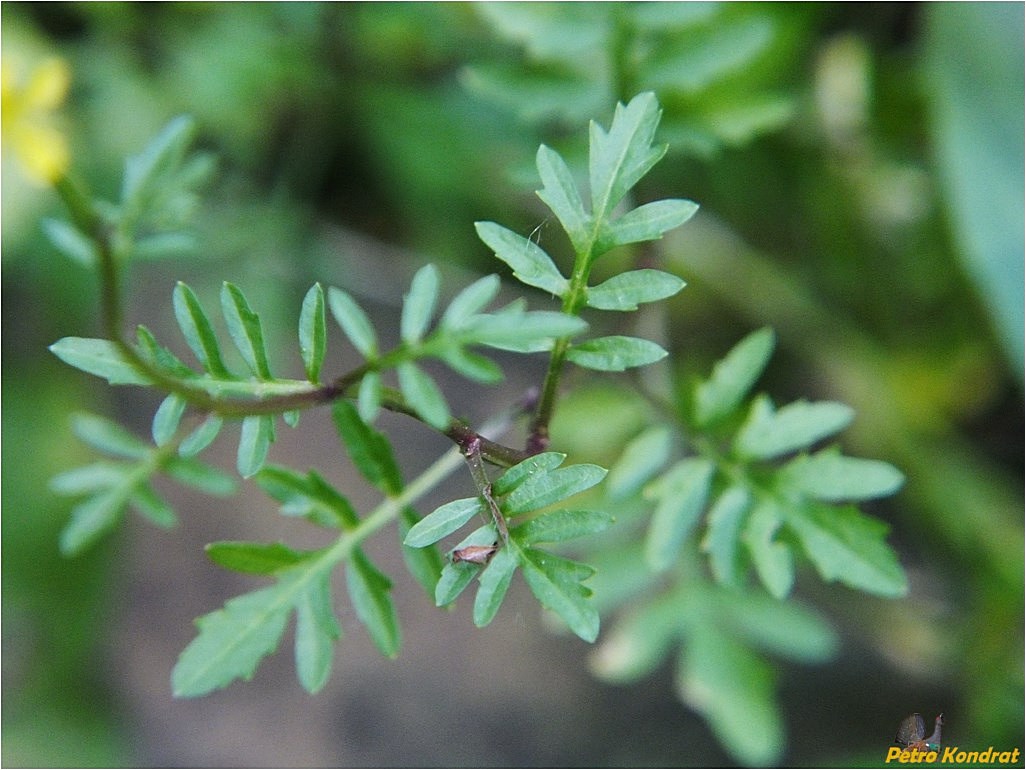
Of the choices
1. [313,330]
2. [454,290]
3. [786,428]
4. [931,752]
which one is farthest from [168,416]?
[454,290]

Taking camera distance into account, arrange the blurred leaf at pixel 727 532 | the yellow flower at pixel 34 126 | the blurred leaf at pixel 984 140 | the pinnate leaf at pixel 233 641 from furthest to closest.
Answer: the blurred leaf at pixel 984 140, the blurred leaf at pixel 727 532, the pinnate leaf at pixel 233 641, the yellow flower at pixel 34 126

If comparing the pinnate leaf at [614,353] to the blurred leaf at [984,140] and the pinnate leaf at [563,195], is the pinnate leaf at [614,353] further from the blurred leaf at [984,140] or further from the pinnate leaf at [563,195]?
the blurred leaf at [984,140]

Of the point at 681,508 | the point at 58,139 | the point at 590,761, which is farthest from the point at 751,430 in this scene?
the point at 590,761

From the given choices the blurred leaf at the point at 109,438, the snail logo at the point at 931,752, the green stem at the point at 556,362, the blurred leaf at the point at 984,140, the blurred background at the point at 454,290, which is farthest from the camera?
the blurred background at the point at 454,290

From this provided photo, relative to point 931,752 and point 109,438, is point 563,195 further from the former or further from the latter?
point 931,752

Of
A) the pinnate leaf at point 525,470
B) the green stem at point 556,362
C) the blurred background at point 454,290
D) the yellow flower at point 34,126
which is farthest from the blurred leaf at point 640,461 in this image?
the yellow flower at point 34,126

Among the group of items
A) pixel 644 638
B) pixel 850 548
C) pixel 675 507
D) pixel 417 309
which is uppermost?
pixel 417 309
